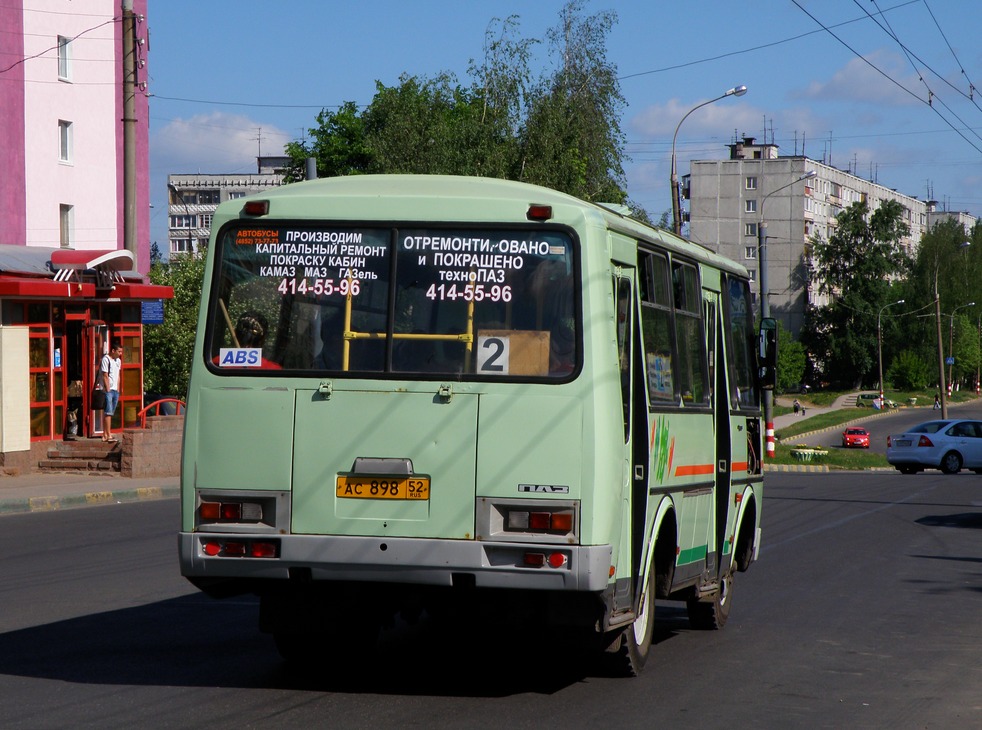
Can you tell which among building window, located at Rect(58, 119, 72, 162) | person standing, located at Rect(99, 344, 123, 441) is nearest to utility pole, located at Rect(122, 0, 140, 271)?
person standing, located at Rect(99, 344, 123, 441)

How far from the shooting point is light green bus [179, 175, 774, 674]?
6.77 metres

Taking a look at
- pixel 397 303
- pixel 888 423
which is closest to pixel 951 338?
pixel 888 423

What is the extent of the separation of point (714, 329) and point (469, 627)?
9.03 feet

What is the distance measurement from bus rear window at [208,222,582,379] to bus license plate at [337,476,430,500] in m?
0.55

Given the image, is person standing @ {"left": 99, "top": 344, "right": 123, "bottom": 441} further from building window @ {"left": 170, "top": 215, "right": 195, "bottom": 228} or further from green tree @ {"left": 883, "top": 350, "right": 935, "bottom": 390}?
building window @ {"left": 170, "top": 215, "right": 195, "bottom": 228}

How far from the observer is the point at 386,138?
41.7 meters

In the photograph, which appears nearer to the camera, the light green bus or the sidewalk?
the light green bus

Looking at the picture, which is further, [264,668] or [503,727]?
[264,668]

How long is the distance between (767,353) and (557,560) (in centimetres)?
495

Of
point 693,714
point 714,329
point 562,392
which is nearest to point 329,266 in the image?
point 562,392

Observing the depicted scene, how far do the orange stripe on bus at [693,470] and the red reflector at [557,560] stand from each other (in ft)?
6.30

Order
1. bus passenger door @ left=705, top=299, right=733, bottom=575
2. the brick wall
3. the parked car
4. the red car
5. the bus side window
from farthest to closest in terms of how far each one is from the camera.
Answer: the red car, the parked car, the brick wall, bus passenger door @ left=705, top=299, right=733, bottom=575, the bus side window

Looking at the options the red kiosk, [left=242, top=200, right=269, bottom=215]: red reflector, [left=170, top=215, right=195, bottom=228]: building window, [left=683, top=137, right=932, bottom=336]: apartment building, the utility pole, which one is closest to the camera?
[left=242, top=200, right=269, bottom=215]: red reflector

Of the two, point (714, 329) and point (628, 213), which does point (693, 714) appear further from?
point (714, 329)
